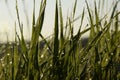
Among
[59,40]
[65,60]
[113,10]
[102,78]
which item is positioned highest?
[113,10]

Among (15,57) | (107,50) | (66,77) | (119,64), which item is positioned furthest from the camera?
(119,64)

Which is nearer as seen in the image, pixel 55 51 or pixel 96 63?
pixel 55 51

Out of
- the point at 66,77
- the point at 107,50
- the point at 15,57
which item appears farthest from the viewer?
the point at 107,50

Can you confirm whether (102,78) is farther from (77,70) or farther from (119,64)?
(119,64)

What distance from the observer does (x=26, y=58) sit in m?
1.26

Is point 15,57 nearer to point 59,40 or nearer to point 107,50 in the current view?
point 59,40

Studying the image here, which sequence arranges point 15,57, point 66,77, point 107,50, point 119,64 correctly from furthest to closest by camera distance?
point 119,64 < point 107,50 < point 15,57 < point 66,77

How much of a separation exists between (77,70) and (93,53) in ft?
0.62

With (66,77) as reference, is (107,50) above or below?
above

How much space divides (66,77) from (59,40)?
23 cm

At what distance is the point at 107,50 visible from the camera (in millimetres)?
1509

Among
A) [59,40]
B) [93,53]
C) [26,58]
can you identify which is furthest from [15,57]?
[93,53]

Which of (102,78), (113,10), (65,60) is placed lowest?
(102,78)

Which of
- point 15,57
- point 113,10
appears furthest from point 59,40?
point 113,10
